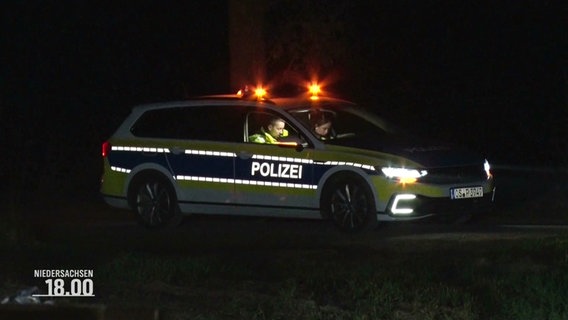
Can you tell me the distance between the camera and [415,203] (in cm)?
1347

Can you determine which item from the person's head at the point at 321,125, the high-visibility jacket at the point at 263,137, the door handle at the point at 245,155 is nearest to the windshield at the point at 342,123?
the person's head at the point at 321,125

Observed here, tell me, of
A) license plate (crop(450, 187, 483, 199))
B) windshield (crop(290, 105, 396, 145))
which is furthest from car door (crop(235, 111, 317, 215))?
license plate (crop(450, 187, 483, 199))

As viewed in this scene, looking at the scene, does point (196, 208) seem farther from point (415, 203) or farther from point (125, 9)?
point (125, 9)

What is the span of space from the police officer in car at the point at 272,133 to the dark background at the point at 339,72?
4.81 m

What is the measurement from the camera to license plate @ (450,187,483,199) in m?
13.7

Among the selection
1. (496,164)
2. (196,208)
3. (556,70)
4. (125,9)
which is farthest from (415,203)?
(125,9)

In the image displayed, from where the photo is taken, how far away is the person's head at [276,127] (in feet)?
47.0

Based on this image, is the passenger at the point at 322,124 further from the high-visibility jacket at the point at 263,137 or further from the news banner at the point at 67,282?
the news banner at the point at 67,282

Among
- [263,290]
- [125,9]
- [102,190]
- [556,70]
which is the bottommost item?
[263,290]

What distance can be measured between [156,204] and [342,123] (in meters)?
2.21

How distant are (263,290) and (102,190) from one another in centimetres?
618

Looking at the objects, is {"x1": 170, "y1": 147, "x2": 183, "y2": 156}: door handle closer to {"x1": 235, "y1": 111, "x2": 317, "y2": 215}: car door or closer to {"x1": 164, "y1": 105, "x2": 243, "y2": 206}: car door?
{"x1": 164, "y1": 105, "x2": 243, "y2": 206}: car door

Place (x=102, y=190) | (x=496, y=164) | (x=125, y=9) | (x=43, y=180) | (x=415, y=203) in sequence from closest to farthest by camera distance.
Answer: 1. (x=415, y=203)
2. (x=102, y=190)
3. (x=496, y=164)
4. (x=43, y=180)
5. (x=125, y=9)

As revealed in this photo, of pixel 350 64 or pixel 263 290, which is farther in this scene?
pixel 350 64
